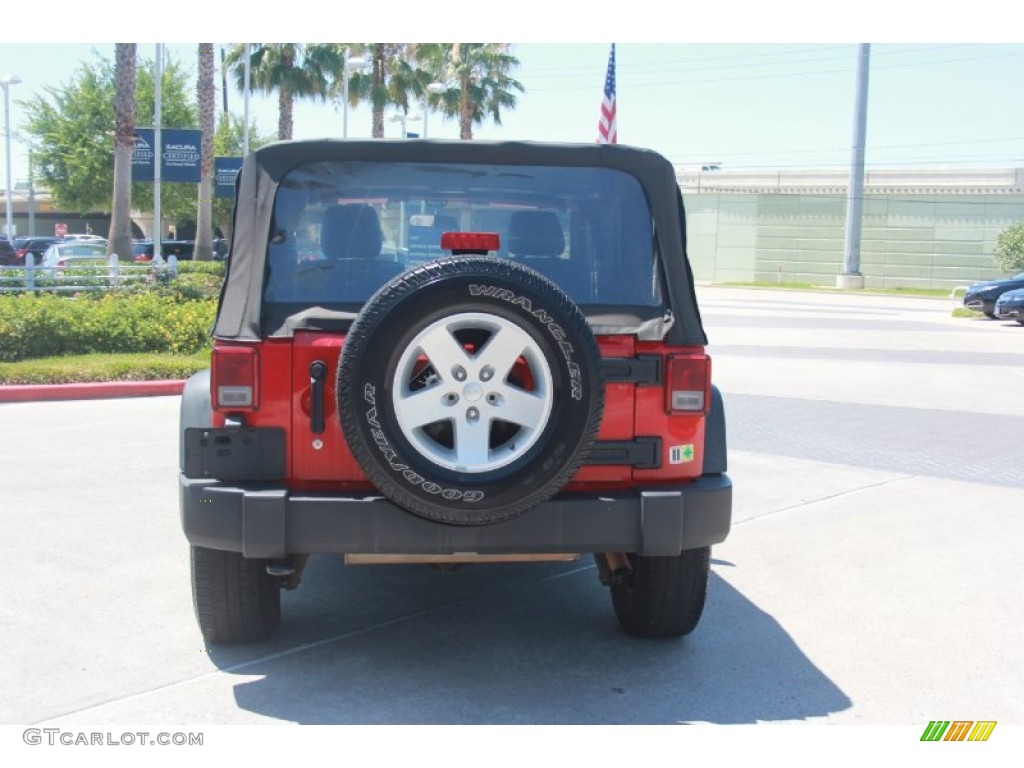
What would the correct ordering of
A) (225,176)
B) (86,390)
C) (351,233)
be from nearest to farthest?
(351,233), (86,390), (225,176)

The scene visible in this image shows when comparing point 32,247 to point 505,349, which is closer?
point 505,349

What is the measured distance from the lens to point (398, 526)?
4234mm

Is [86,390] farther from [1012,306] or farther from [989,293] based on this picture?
[989,293]

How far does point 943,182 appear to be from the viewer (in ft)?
169

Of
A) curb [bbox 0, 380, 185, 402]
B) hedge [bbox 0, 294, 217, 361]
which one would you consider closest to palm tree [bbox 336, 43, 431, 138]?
hedge [bbox 0, 294, 217, 361]

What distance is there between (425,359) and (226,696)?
4.73ft

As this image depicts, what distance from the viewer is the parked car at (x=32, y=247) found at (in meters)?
40.2

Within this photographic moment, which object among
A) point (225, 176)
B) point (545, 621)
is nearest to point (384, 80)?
point (225, 176)

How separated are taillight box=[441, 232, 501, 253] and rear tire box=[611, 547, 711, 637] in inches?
55.9

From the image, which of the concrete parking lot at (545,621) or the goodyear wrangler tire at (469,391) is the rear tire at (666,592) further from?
the goodyear wrangler tire at (469,391)

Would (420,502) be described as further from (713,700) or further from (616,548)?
(713,700)

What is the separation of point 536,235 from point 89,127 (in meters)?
44.6

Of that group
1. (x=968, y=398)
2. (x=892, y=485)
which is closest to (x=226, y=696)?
(x=892, y=485)

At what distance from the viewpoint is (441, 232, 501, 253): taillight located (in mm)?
Answer: 4398
